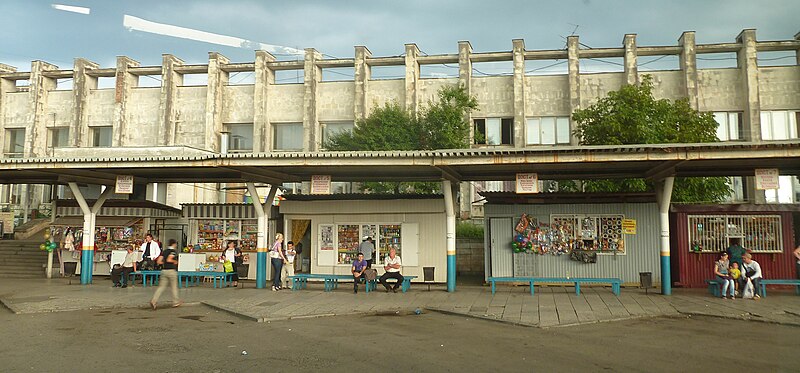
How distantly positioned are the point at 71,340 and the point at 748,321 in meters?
12.2

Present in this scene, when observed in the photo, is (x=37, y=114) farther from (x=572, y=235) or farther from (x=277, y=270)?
(x=572, y=235)

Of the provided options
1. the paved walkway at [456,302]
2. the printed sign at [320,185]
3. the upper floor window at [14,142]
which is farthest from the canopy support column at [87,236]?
the upper floor window at [14,142]

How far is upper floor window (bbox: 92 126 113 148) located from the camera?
126 ft

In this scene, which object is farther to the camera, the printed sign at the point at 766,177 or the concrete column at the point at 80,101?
the concrete column at the point at 80,101

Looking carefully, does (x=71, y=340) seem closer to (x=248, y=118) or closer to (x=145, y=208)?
(x=145, y=208)

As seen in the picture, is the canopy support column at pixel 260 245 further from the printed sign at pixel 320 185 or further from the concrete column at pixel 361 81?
the concrete column at pixel 361 81

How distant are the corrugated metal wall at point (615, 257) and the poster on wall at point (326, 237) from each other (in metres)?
6.13

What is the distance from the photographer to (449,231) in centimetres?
1767

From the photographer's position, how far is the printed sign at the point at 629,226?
18672 mm

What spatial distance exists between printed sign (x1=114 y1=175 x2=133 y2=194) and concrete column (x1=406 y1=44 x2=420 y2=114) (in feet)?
57.1

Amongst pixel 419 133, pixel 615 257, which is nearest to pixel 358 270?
pixel 615 257

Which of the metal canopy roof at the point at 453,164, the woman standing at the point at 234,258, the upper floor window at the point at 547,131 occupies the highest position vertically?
the upper floor window at the point at 547,131

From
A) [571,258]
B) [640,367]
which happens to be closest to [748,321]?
[640,367]

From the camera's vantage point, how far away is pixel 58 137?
1559 inches
